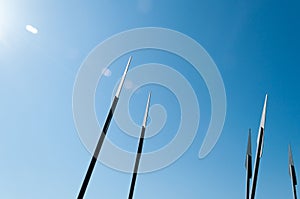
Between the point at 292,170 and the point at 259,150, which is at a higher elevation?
the point at 292,170

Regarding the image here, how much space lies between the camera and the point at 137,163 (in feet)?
52.6

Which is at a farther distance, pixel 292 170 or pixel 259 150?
pixel 292 170

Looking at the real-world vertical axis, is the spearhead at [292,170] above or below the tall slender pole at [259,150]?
above

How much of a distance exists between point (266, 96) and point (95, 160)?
35.1 feet

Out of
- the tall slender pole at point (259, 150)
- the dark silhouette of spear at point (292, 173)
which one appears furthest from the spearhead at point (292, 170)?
the tall slender pole at point (259, 150)

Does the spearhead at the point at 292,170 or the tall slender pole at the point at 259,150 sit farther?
the spearhead at the point at 292,170

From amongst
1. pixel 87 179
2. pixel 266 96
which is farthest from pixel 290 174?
pixel 87 179

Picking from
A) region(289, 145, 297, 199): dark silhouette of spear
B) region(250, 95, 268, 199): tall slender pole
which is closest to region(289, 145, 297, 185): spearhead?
region(289, 145, 297, 199): dark silhouette of spear

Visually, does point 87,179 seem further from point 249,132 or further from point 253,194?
point 249,132

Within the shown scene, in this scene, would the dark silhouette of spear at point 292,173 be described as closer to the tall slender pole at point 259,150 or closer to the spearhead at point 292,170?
the spearhead at point 292,170

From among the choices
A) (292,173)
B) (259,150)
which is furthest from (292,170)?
(259,150)

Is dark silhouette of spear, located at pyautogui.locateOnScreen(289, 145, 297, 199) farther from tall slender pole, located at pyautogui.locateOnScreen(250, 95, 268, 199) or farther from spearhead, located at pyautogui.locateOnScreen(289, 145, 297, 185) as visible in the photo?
tall slender pole, located at pyautogui.locateOnScreen(250, 95, 268, 199)

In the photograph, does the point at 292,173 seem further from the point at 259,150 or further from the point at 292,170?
the point at 259,150

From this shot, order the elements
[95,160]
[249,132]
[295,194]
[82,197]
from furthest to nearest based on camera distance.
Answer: [295,194] → [249,132] → [95,160] → [82,197]
